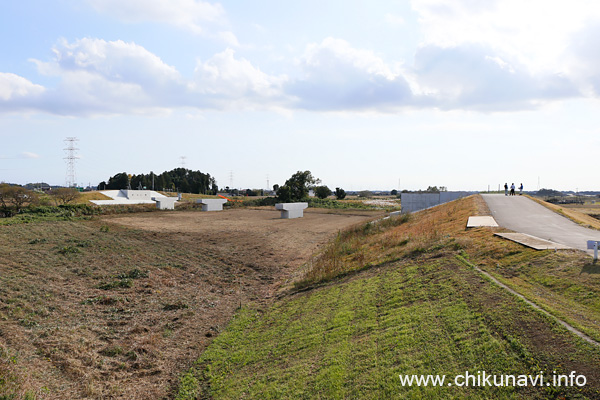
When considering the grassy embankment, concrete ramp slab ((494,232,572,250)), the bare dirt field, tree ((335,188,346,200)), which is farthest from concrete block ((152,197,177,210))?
concrete ramp slab ((494,232,572,250))

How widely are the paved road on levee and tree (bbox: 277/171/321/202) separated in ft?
176

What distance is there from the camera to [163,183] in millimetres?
117500

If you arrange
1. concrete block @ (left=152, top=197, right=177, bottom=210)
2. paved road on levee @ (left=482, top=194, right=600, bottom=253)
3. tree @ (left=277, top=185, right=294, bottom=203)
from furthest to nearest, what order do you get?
tree @ (left=277, top=185, right=294, bottom=203) < concrete block @ (left=152, top=197, right=177, bottom=210) < paved road on levee @ (left=482, top=194, right=600, bottom=253)

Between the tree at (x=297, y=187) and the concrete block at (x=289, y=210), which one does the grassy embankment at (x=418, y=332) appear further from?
the tree at (x=297, y=187)

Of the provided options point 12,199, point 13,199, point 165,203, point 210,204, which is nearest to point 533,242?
point 13,199

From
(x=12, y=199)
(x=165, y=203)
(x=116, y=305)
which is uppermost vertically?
(x=12, y=199)

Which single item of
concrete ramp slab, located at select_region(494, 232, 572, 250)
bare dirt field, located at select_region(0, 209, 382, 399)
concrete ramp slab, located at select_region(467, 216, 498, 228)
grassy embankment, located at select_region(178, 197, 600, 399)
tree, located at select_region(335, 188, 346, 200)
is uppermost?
tree, located at select_region(335, 188, 346, 200)

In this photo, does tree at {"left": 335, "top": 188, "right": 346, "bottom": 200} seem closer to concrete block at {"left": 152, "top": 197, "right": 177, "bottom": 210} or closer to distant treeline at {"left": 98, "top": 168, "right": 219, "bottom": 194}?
distant treeline at {"left": 98, "top": 168, "right": 219, "bottom": 194}

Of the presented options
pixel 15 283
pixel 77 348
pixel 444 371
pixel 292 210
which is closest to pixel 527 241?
pixel 444 371

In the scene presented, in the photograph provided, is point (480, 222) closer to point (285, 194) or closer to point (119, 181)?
point (285, 194)

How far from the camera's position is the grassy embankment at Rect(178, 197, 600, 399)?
5.77 metres

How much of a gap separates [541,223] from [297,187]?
2738 inches

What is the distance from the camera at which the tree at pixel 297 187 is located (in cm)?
7743

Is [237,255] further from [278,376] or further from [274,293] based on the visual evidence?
[278,376]
